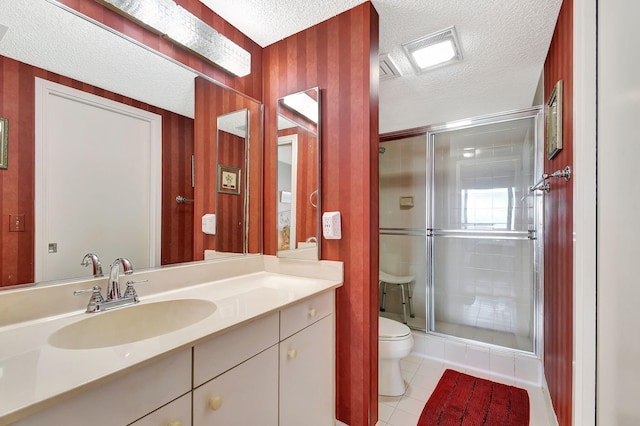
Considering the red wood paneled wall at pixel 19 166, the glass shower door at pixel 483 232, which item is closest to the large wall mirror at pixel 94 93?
the red wood paneled wall at pixel 19 166

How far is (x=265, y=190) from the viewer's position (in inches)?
72.4

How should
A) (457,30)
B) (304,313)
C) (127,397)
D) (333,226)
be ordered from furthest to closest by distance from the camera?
(457,30)
(333,226)
(304,313)
(127,397)

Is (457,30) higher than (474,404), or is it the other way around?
(457,30)

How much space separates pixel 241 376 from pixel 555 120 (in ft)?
6.28

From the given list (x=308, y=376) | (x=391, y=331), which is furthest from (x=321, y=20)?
(x=391, y=331)

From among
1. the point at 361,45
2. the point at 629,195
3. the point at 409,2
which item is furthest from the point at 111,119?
the point at 629,195

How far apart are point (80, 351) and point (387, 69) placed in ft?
7.28

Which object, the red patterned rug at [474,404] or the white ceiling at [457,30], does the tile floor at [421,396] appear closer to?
the red patterned rug at [474,404]

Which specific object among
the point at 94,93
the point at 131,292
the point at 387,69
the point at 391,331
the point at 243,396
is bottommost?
the point at 391,331

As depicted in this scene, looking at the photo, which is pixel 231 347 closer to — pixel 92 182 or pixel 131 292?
A: pixel 131 292

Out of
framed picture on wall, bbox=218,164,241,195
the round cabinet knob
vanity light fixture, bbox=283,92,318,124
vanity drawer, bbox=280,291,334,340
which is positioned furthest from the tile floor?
vanity light fixture, bbox=283,92,318,124

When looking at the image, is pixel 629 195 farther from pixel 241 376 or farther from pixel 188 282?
pixel 188 282

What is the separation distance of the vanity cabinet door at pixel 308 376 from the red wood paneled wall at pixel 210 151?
0.69 metres

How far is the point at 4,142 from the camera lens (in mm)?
925
